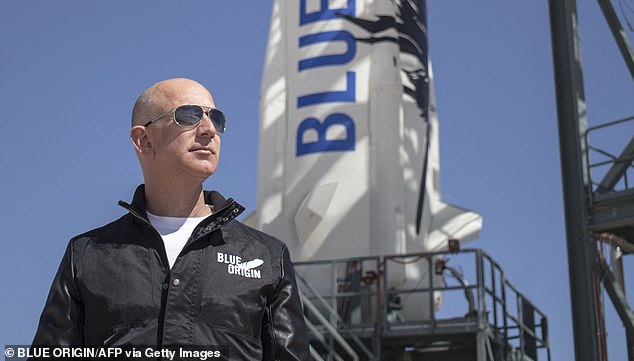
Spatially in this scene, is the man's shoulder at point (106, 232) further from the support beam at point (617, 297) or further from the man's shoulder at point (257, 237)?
the support beam at point (617, 297)

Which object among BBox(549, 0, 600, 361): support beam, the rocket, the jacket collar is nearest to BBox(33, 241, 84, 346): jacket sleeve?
the jacket collar

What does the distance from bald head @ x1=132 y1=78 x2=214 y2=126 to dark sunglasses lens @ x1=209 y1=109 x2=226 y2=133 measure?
40mm

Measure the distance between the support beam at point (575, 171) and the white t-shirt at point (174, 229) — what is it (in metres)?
9.42

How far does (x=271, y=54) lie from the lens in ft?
64.3

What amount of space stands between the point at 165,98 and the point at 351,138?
14864 mm

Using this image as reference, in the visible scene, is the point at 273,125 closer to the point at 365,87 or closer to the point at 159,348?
the point at 365,87

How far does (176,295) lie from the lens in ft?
9.89

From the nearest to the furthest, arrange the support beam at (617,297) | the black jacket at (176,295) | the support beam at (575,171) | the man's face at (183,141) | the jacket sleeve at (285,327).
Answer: the black jacket at (176,295)
the jacket sleeve at (285,327)
the man's face at (183,141)
the support beam at (575,171)
the support beam at (617,297)

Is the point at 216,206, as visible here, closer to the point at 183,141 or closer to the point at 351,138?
the point at 183,141

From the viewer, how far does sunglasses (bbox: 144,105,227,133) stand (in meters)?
3.24

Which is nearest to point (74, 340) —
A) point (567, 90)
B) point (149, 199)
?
point (149, 199)

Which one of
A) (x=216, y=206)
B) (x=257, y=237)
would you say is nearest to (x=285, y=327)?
(x=257, y=237)

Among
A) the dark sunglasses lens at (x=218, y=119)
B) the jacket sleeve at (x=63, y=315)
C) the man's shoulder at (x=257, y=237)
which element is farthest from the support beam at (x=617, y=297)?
the jacket sleeve at (x=63, y=315)

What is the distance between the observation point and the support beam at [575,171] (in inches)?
476
